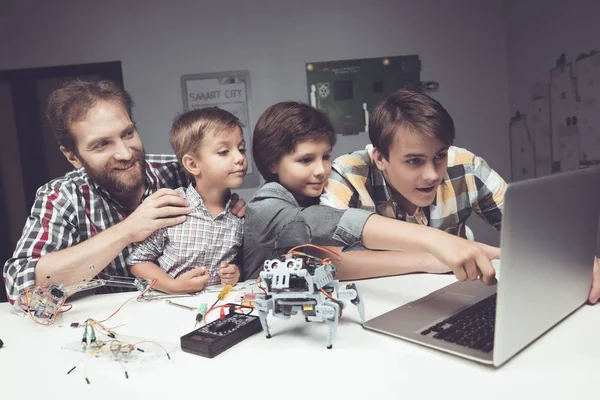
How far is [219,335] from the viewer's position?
0.83 m

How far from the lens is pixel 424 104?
4.74ft

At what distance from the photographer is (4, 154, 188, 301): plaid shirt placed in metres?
1.26

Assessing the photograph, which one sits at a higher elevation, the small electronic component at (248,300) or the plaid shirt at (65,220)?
the plaid shirt at (65,220)

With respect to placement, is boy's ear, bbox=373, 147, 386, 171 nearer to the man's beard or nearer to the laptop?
the laptop

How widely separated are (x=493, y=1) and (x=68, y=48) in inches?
120

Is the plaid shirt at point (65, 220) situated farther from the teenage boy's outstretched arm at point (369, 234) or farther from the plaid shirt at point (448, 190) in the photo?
the plaid shirt at point (448, 190)

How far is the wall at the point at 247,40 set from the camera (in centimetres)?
319

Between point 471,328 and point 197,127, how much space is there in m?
1.07

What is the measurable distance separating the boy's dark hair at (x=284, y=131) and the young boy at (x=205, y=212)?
0.26 ft

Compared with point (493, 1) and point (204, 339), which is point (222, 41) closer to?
point (493, 1)

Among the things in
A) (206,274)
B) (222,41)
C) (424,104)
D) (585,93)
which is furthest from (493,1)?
(206,274)

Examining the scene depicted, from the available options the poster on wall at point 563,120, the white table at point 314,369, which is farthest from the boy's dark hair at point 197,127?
the poster on wall at point 563,120

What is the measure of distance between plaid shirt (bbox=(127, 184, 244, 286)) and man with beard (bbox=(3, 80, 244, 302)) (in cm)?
7

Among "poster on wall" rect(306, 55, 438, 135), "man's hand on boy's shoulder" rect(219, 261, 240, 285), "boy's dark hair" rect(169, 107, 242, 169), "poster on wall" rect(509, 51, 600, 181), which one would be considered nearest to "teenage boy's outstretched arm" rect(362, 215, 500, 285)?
"man's hand on boy's shoulder" rect(219, 261, 240, 285)
